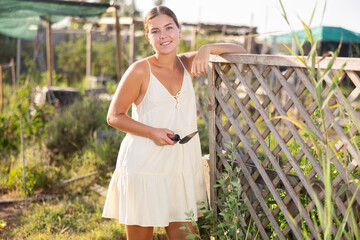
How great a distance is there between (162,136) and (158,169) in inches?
8.7

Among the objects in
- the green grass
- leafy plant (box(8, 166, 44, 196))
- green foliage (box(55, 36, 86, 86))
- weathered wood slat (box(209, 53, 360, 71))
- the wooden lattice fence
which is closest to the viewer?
weathered wood slat (box(209, 53, 360, 71))

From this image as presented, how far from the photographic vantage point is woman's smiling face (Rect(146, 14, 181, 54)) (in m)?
2.29

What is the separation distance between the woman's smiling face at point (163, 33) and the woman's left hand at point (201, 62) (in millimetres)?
160

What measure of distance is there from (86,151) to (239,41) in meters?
7.10

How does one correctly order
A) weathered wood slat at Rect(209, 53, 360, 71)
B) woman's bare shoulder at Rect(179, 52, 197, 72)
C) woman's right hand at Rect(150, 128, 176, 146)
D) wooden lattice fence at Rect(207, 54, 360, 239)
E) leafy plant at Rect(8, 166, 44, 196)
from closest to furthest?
1. weathered wood slat at Rect(209, 53, 360, 71)
2. wooden lattice fence at Rect(207, 54, 360, 239)
3. woman's right hand at Rect(150, 128, 176, 146)
4. woman's bare shoulder at Rect(179, 52, 197, 72)
5. leafy plant at Rect(8, 166, 44, 196)

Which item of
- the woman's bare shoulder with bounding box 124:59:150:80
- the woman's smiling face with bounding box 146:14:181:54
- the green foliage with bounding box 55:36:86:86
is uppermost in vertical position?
the woman's smiling face with bounding box 146:14:181:54

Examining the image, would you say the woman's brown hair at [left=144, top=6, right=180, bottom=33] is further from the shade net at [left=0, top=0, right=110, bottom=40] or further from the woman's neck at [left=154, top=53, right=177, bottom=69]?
the shade net at [left=0, top=0, right=110, bottom=40]

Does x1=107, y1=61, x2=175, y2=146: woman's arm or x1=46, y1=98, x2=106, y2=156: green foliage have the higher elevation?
x1=107, y1=61, x2=175, y2=146: woman's arm

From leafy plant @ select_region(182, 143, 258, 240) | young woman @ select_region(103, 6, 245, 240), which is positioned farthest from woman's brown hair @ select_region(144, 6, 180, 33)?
leafy plant @ select_region(182, 143, 258, 240)


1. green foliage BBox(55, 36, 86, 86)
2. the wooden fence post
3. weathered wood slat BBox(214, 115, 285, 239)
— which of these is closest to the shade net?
the wooden fence post

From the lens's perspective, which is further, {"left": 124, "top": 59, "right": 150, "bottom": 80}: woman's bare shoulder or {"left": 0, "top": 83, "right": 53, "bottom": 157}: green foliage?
{"left": 0, "top": 83, "right": 53, "bottom": 157}: green foliage

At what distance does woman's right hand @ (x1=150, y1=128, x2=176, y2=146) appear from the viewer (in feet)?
7.34

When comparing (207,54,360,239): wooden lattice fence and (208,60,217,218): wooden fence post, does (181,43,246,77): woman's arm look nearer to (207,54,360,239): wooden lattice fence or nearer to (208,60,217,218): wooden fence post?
(207,54,360,239): wooden lattice fence

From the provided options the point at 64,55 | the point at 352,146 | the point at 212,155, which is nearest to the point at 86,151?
the point at 212,155
